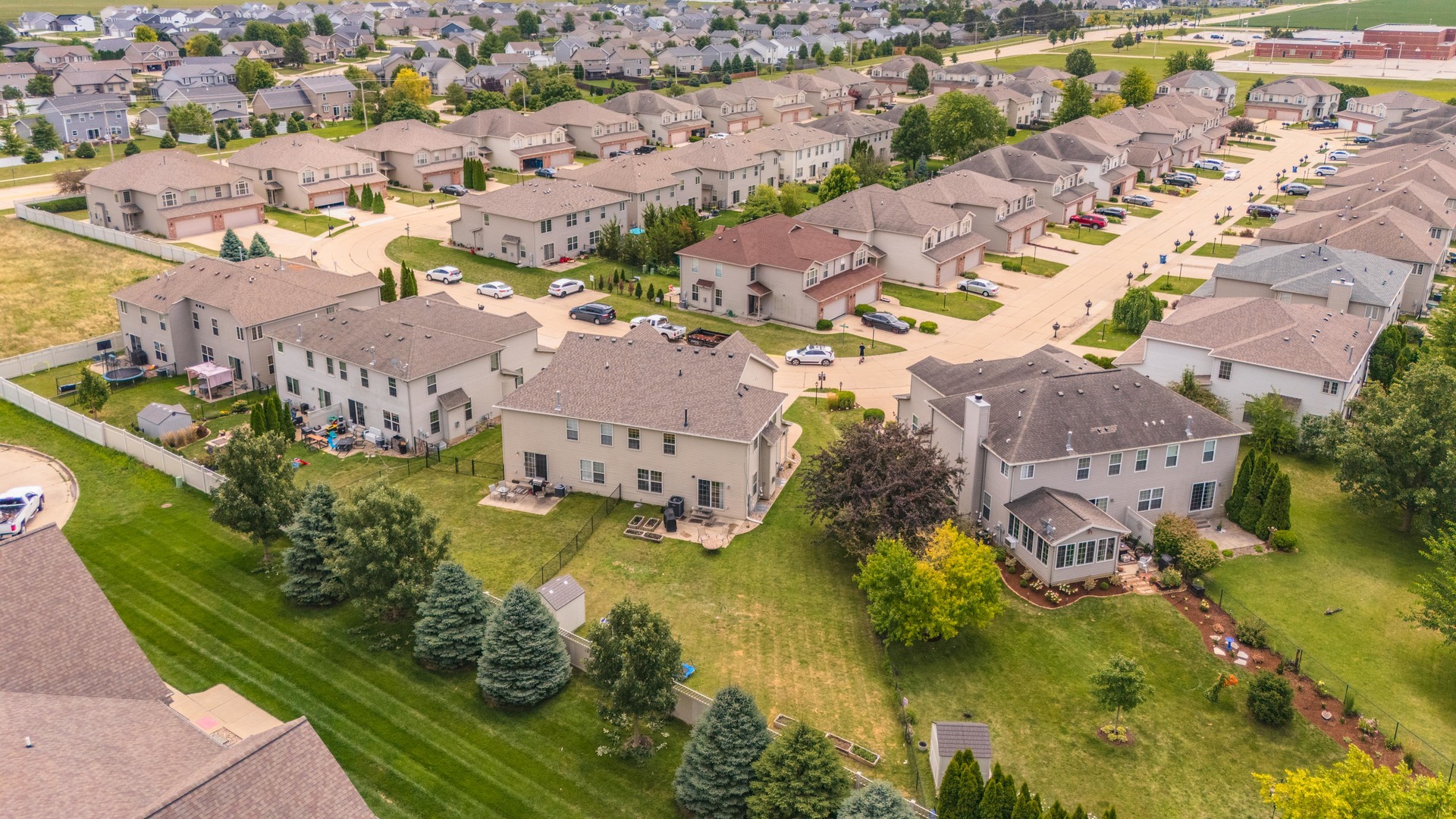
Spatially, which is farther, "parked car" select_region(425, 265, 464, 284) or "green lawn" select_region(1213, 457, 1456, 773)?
"parked car" select_region(425, 265, 464, 284)

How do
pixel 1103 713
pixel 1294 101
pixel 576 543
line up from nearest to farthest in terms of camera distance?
1. pixel 1103 713
2. pixel 576 543
3. pixel 1294 101

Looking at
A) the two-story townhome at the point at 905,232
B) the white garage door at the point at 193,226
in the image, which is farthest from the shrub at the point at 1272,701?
the white garage door at the point at 193,226

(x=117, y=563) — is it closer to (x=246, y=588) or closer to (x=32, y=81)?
(x=246, y=588)

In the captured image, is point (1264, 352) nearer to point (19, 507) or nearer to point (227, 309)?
point (227, 309)

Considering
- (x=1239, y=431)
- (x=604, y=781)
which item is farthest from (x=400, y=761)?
(x=1239, y=431)

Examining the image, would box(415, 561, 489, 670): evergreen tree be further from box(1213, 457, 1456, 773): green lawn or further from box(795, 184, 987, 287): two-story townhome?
box(795, 184, 987, 287): two-story townhome

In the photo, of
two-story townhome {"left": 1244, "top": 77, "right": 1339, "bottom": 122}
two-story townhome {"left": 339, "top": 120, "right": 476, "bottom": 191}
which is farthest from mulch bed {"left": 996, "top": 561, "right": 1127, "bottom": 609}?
two-story townhome {"left": 1244, "top": 77, "right": 1339, "bottom": 122}

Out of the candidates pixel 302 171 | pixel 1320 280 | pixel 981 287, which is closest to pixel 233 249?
pixel 302 171
